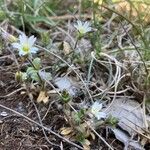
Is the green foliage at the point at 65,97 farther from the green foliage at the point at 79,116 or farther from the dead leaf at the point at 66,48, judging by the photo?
the dead leaf at the point at 66,48

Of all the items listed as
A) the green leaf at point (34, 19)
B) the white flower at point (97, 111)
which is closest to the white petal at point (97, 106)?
the white flower at point (97, 111)

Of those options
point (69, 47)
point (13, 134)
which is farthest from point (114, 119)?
point (69, 47)

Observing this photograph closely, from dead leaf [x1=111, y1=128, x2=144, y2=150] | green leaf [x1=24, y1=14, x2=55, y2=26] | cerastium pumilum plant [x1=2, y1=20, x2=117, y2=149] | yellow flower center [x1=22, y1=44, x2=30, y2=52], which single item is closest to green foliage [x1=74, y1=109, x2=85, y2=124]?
cerastium pumilum plant [x1=2, y1=20, x2=117, y2=149]

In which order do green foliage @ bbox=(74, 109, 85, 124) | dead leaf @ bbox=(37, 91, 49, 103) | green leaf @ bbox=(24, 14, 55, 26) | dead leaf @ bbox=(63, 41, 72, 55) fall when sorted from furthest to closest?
green leaf @ bbox=(24, 14, 55, 26)
dead leaf @ bbox=(63, 41, 72, 55)
dead leaf @ bbox=(37, 91, 49, 103)
green foliage @ bbox=(74, 109, 85, 124)

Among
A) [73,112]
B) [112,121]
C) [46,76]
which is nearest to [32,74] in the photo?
[46,76]

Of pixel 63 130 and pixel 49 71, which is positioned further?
pixel 49 71

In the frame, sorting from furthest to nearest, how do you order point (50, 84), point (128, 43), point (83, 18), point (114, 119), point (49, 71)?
point (83, 18), point (128, 43), point (49, 71), point (50, 84), point (114, 119)

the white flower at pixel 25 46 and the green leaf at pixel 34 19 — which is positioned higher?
the white flower at pixel 25 46

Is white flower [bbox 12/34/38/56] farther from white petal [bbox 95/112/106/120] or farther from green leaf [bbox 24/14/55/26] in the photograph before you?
green leaf [bbox 24/14/55/26]

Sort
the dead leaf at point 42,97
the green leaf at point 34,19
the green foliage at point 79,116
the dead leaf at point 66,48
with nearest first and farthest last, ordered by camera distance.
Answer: the green foliage at point 79,116 → the dead leaf at point 42,97 → the dead leaf at point 66,48 → the green leaf at point 34,19

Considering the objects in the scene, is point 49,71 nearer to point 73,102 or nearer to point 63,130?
point 73,102

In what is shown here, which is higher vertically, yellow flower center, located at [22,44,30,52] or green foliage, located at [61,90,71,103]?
yellow flower center, located at [22,44,30,52]
